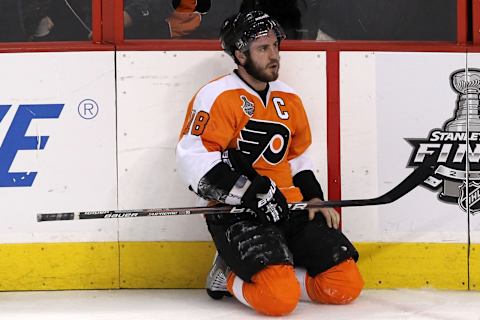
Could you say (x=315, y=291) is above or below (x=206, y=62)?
below

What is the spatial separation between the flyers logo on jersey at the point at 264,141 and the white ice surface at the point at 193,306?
1.71 ft

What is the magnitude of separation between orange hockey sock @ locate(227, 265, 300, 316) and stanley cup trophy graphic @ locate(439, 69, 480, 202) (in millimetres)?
743

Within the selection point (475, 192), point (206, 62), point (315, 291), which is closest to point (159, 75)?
point (206, 62)

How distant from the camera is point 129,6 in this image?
3881 mm

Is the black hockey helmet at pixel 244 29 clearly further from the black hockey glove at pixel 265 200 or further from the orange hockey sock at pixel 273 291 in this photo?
the orange hockey sock at pixel 273 291

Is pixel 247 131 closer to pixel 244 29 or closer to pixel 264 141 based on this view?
pixel 264 141

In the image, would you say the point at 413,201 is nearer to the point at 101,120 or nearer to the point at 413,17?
the point at 413,17

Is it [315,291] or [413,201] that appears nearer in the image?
[315,291]

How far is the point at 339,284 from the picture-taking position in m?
3.51

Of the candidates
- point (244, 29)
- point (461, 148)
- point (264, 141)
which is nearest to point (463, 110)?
point (461, 148)

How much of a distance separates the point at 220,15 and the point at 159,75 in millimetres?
339

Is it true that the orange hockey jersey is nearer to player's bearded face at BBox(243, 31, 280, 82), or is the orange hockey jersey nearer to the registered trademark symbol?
player's bearded face at BBox(243, 31, 280, 82)

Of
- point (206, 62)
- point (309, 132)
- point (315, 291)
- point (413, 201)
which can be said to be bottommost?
point (315, 291)

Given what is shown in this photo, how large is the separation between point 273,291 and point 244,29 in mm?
910
